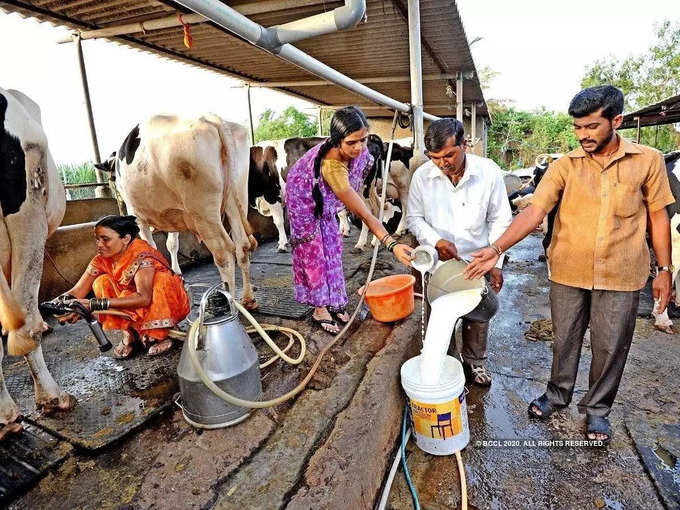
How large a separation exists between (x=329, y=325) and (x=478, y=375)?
1.09 meters

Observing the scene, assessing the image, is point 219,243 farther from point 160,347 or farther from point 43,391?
point 43,391

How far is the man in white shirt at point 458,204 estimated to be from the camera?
2275 mm

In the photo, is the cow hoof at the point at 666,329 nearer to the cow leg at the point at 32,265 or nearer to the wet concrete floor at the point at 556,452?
the wet concrete floor at the point at 556,452

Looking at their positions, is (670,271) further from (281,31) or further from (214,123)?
(214,123)

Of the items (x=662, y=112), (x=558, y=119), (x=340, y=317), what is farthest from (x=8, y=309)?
(x=558, y=119)

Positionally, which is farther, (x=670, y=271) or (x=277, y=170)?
(x=277, y=170)

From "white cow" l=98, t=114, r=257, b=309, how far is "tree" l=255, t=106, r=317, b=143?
19471 millimetres

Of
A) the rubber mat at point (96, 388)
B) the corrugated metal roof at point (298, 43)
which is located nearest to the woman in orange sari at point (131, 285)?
the rubber mat at point (96, 388)

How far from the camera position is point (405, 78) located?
877 centimetres

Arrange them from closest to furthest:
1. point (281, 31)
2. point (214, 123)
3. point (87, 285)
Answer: point (281, 31)
point (87, 285)
point (214, 123)

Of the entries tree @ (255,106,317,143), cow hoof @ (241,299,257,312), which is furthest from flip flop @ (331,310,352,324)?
tree @ (255,106,317,143)

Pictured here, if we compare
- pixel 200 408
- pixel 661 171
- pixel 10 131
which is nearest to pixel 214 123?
pixel 10 131

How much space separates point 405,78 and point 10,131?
26.9 ft

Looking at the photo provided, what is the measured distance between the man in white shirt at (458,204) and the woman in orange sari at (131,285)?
1.73 metres
